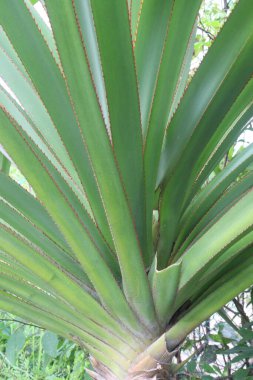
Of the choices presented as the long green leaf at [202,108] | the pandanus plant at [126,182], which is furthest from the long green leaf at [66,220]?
the long green leaf at [202,108]

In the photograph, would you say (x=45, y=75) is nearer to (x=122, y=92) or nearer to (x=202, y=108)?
(x=122, y=92)

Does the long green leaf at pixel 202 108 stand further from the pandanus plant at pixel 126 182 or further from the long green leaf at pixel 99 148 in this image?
the long green leaf at pixel 99 148

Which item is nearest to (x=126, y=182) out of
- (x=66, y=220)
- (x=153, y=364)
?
(x=66, y=220)

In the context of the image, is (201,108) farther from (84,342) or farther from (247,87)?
(84,342)

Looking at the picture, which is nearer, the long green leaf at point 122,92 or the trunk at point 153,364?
the long green leaf at point 122,92

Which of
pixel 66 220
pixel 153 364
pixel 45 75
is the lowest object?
pixel 153 364

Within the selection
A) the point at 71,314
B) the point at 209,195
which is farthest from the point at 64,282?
the point at 209,195

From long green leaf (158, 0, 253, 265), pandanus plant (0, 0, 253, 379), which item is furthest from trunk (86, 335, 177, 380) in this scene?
long green leaf (158, 0, 253, 265)

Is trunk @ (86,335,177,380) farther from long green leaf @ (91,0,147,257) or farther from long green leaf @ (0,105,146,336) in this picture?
long green leaf @ (91,0,147,257)

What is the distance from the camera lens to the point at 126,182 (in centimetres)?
61

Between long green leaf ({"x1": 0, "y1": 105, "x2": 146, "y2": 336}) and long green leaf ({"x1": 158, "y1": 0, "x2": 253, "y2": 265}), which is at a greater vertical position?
long green leaf ({"x1": 158, "y1": 0, "x2": 253, "y2": 265})

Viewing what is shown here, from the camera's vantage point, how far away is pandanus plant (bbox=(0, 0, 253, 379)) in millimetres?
508

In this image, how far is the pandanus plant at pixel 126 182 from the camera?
20.0 inches

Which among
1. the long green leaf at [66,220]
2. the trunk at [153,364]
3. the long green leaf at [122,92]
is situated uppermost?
the long green leaf at [122,92]
